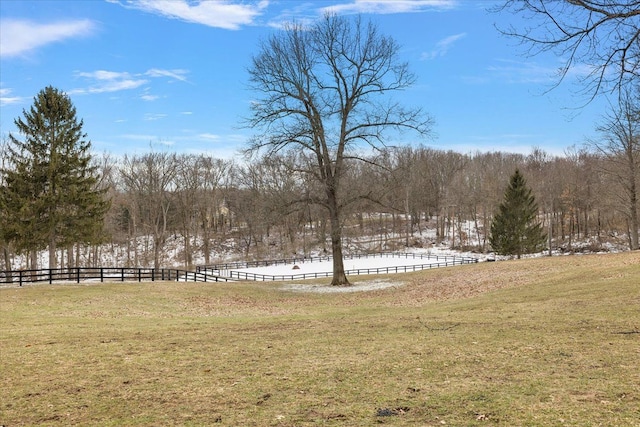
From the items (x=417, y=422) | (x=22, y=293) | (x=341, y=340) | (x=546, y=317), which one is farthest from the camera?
(x=22, y=293)

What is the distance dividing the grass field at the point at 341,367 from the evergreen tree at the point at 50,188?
19.9 metres

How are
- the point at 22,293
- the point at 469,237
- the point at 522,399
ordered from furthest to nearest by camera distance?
the point at 469,237
the point at 22,293
the point at 522,399

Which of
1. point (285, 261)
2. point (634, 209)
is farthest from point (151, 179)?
point (634, 209)

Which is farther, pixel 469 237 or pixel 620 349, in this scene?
pixel 469 237

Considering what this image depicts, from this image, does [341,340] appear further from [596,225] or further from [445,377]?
[596,225]

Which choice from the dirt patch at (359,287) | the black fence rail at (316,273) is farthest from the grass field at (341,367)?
the black fence rail at (316,273)

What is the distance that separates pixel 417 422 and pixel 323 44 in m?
29.2

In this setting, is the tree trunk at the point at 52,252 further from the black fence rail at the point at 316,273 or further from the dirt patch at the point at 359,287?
the dirt patch at the point at 359,287

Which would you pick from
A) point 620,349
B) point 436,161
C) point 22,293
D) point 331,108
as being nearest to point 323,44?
point 331,108

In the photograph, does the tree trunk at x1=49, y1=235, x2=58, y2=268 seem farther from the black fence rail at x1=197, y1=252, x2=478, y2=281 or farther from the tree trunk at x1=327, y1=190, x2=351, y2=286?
the tree trunk at x1=327, y1=190, x2=351, y2=286

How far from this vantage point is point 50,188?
35.1 m

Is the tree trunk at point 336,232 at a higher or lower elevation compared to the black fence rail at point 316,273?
higher

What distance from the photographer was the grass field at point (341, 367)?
605 centimetres

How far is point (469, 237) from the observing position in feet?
292
